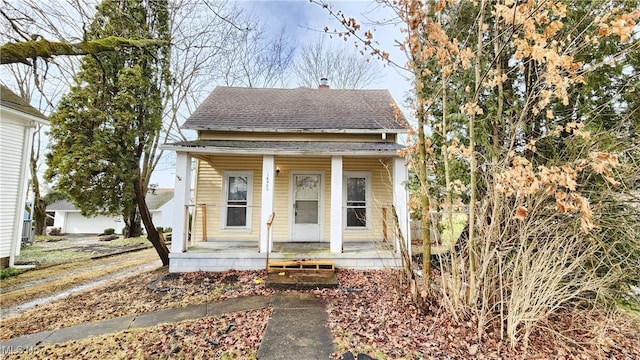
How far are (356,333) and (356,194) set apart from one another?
5836 mm

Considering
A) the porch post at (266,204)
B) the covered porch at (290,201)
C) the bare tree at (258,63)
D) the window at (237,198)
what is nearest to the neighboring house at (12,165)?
the covered porch at (290,201)

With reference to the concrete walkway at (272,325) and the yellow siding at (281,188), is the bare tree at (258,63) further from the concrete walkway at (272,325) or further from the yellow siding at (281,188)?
the concrete walkway at (272,325)

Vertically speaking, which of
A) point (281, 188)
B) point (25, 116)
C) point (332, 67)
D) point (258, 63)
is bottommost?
point (281, 188)

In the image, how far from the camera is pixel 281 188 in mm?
9359

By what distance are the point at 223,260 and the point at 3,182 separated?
759 centimetres

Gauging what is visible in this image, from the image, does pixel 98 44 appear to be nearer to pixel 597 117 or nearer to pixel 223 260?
pixel 223 260

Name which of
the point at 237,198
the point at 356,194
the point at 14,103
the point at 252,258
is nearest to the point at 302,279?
the point at 252,258

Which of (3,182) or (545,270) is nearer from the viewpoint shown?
(545,270)

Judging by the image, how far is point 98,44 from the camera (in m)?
4.35

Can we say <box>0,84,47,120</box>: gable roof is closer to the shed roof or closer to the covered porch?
the covered porch

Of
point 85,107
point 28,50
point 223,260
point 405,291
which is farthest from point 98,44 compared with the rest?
point 405,291

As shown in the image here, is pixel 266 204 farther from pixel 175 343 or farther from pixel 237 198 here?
pixel 175 343

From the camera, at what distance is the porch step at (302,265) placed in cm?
682

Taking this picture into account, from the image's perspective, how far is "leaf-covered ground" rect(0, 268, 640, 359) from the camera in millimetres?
3557
